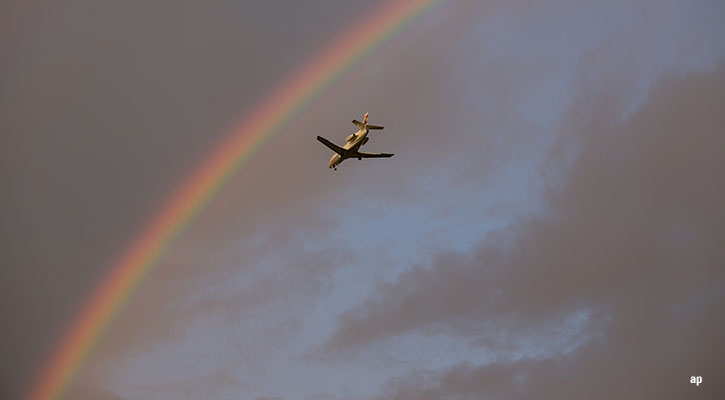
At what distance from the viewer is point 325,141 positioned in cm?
10288

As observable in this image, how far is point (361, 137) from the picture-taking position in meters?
108

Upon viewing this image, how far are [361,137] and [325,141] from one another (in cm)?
725
